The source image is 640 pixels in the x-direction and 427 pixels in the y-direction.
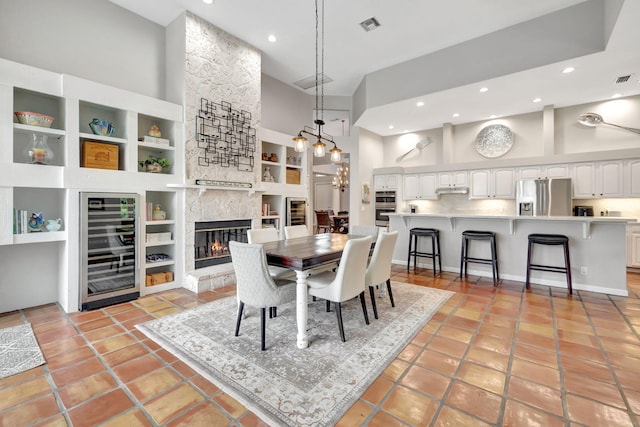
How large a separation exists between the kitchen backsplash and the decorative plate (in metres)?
1.15

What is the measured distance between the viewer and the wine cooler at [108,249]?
326 centimetres

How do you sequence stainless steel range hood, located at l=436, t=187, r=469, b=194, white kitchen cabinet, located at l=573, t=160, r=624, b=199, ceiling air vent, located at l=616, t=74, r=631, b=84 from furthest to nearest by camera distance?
stainless steel range hood, located at l=436, t=187, r=469, b=194 < white kitchen cabinet, located at l=573, t=160, r=624, b=199 < ceiling air vent, located at l=616, t=74, r=631, b=84

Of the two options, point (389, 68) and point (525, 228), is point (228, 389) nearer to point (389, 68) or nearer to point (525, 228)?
point (525, 228)

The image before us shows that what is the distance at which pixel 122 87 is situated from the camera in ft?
12.9

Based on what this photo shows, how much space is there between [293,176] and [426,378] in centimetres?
482

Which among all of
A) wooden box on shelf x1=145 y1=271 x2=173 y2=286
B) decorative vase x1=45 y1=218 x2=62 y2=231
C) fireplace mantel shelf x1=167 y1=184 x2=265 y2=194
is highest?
fireplace mantel shelf x1=167 y1=184 x2=265 y2=194

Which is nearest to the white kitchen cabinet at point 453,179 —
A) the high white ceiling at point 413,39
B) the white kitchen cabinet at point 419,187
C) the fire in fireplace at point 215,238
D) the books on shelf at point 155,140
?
the white kitchen cabinet at point 419,187

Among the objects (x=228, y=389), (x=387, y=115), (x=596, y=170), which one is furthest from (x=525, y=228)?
(x=228, y=389)

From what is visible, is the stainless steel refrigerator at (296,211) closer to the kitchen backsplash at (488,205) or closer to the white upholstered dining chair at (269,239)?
the white upholstered dining chair at (269,239)

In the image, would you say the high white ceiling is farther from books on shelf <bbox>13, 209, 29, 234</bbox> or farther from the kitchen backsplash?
books on shelf <bbox>13, 209, 29, 234</bbox>

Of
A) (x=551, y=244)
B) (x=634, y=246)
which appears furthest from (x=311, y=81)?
(x=634, y=246)

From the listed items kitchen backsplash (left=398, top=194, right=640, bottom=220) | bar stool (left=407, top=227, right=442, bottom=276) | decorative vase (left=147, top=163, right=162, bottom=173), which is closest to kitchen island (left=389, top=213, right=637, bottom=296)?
bar stool (left=407, top=227, right=442, bottom=276)

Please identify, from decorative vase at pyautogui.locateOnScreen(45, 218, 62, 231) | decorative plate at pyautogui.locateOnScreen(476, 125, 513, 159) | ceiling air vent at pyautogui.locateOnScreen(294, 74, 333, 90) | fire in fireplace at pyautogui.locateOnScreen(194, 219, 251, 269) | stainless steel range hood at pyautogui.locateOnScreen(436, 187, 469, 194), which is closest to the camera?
decorative vase at pyautogui.locateOnScreen(45, 218, 62, 231)

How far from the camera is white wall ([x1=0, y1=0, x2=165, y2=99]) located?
125 inches
